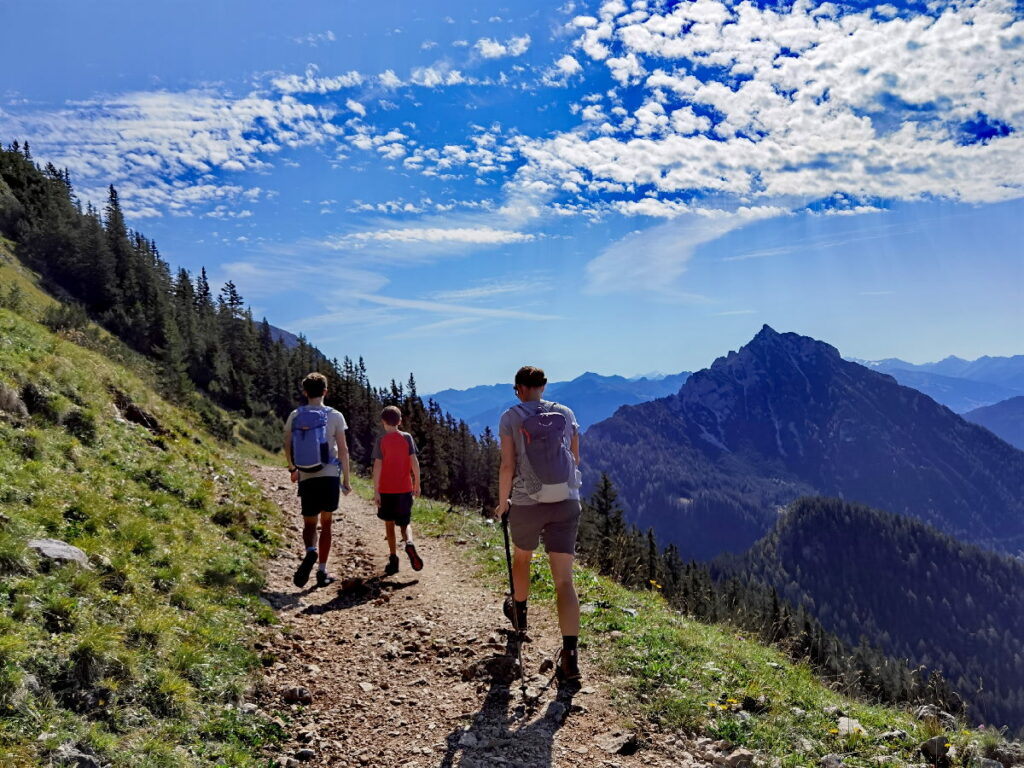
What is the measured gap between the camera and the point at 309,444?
9594 mm

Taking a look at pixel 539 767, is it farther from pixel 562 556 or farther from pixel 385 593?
pixel 385 593

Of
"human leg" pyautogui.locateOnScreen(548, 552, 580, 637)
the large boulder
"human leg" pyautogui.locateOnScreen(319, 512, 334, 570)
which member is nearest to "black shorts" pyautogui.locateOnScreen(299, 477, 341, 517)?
"human leg" pyautogui.locateOnScreen(319, 512, 334, 570)

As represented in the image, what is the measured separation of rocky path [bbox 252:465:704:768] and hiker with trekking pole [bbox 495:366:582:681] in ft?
2.51

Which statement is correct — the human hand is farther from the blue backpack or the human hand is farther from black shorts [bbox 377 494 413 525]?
black shorts [bbox 377 494 413 525]

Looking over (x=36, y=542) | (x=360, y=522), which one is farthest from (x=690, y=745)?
(x=360, y=522)

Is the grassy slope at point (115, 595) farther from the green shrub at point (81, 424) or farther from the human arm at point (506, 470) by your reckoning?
the human arm at point (506, 470)

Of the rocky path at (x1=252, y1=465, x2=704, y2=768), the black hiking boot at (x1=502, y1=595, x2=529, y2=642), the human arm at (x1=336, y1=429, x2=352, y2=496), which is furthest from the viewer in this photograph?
the human arm at (x1=336, y1=429, x2=352, y2=496)

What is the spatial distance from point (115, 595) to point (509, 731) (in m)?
4.59

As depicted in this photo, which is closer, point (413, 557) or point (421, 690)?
point (421, 690)

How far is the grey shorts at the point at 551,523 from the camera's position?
641 cm

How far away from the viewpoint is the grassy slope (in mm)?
4676

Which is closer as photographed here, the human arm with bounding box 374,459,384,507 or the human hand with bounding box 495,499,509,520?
the human hand with bounding box 495,499,509,520

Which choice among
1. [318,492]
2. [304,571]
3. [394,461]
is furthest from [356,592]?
[394,461]

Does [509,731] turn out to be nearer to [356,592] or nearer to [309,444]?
[356,592]
